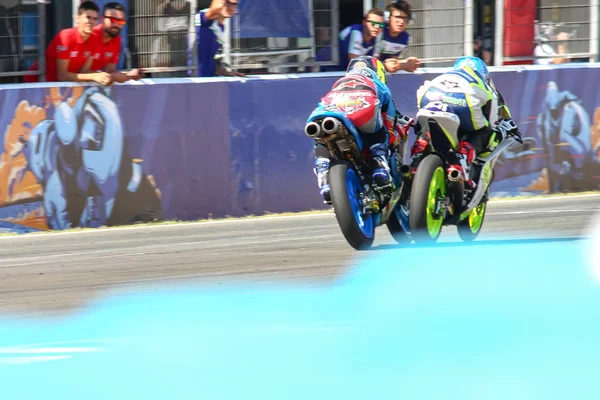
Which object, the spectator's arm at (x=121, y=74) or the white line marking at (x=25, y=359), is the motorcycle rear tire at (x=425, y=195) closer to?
the white line marking at (x=25, y=359)

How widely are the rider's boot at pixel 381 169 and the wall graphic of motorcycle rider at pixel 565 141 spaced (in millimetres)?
4956

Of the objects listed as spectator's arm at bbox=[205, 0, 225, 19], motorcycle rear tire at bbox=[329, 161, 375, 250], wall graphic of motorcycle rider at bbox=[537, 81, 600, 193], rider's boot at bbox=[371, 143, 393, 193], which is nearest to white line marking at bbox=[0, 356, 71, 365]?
motorcycle rear tire at bbox=[329, 161, 375, 250]

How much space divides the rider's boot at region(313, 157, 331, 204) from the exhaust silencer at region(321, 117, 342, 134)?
0.32 meters

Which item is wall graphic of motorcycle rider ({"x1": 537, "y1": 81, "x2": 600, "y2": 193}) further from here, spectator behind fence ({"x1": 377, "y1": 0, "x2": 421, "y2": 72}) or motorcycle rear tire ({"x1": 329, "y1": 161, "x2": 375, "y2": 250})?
motorcycle rear tire ({"x1": 329, "y1": 161, "x2": 375, "y2": 250})

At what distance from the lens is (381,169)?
7.56 meters

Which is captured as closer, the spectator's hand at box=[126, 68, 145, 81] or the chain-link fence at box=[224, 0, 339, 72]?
the spectator's hand at box=[126, 68, 145, 81]

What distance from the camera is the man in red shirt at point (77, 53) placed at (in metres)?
10.3

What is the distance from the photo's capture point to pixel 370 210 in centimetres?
764

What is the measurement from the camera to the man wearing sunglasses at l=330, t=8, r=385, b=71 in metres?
11.3

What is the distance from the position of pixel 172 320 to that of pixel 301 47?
273 inches

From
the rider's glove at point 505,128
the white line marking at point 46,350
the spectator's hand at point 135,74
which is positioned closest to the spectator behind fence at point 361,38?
the spectator's hand at point 135,74

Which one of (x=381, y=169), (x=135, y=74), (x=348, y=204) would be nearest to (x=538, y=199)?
(x=135, y=74)

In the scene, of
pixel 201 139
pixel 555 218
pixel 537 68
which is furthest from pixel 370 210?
pixel 537 68

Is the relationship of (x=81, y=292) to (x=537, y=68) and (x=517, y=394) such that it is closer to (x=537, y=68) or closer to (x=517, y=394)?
(x=517, y=394)
